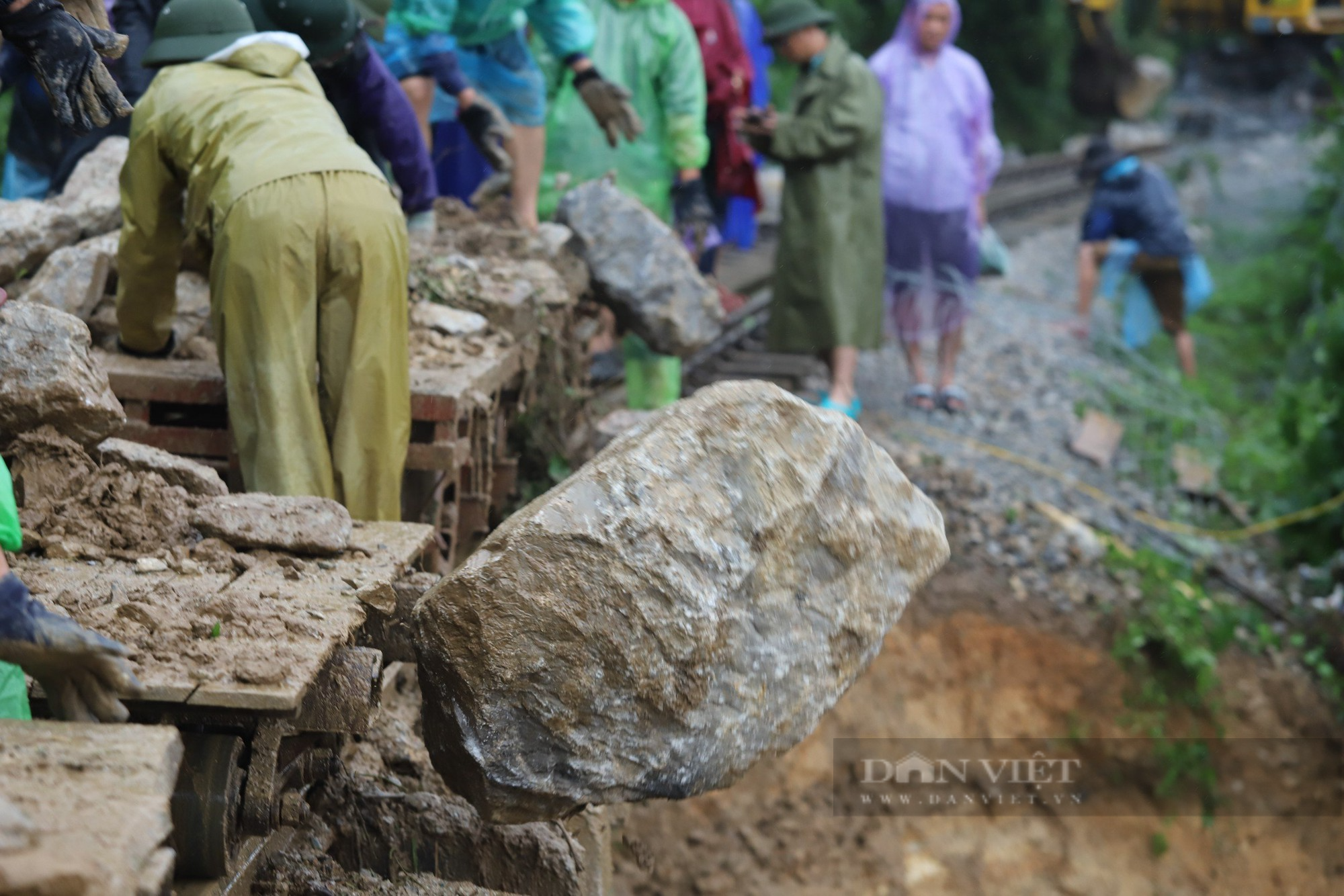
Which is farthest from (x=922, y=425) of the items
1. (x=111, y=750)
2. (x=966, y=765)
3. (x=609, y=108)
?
(x=111, y=750)

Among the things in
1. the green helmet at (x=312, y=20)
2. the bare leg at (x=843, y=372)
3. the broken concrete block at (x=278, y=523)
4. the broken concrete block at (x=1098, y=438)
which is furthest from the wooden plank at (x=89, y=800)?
the broken concrete block at (x=1098, y=438)

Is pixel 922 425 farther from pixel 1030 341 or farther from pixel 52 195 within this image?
pixel 52 195

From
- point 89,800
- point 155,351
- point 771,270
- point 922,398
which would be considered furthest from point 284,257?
point 771,270

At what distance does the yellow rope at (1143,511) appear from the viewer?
773cm

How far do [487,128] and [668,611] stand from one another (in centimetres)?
365

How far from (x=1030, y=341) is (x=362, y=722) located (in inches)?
341

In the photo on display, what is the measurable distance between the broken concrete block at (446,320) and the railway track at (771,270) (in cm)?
224

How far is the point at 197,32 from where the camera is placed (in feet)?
12.4

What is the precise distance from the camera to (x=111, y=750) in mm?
2039

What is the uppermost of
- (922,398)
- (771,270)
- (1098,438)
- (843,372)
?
(843,372)

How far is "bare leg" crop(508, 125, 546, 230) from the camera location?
623cm

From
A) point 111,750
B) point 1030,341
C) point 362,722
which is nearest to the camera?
point 111,750

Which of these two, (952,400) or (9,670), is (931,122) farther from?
(9,670)

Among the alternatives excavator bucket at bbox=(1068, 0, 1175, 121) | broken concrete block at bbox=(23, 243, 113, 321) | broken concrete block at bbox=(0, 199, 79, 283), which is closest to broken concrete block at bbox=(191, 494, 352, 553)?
broken concrete block at bbox=(23, 243, 113, 321)
